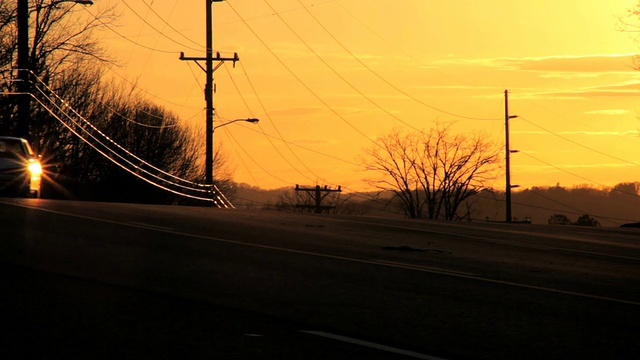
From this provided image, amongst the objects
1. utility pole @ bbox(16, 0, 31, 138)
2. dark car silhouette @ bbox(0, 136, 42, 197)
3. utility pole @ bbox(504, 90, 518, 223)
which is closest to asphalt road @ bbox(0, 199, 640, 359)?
dark car silhouette @ bbox(0, 136, 42, 197)

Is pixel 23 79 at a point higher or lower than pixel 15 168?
higher

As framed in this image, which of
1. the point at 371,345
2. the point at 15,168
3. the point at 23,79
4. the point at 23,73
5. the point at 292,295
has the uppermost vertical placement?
the point at 23,73

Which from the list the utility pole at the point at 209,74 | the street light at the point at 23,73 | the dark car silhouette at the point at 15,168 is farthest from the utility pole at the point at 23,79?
the utility pole at the point at 209,74

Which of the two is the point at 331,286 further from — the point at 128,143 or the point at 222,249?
the point at 128,143

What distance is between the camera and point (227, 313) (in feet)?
31.9

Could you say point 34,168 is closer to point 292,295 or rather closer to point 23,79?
point 23,79

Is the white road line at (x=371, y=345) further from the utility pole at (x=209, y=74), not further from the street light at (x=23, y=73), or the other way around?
the utility pole at (x=209, y=74)

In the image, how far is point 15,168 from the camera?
2842 centimetres

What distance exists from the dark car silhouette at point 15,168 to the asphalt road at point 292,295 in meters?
8.88

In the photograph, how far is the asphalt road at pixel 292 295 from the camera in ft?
27.6

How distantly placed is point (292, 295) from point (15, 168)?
1915cm

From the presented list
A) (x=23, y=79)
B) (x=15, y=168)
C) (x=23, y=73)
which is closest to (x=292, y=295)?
(x=15, y=168)

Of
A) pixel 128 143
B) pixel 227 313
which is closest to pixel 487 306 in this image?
pixel 227 313

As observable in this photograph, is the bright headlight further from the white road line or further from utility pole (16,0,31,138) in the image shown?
the white road line
